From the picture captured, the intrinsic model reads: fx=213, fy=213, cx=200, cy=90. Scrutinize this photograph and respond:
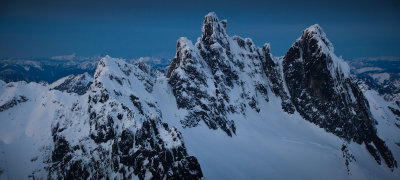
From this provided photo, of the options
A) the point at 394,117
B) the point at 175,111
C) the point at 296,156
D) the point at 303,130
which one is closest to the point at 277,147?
the point at 296,156

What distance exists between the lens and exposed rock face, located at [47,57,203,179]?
179 ft

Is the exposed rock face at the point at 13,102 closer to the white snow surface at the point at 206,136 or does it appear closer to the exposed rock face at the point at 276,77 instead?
the white snow surface at the point at 206,136

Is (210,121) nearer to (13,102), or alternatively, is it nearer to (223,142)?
(223,142)

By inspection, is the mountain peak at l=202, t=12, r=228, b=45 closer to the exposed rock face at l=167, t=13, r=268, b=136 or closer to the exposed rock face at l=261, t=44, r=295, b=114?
the exposed rock face at l=167, t=13, r=268, b=136

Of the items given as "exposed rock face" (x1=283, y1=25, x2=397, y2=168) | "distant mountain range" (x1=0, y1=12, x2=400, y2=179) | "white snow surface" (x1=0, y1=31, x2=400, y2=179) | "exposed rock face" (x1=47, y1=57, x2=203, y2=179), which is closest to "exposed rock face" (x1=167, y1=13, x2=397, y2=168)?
"exposed rock face" (x1=283, y1=25, x2=397, y2=168)

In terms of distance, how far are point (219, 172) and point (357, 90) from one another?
96.0 metres

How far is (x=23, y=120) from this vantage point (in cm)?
7762

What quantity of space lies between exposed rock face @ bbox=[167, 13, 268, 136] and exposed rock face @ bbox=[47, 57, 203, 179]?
28.9 metres

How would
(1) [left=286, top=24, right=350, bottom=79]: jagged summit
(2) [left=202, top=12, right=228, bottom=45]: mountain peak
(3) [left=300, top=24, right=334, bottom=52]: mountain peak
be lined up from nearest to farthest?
(1) [left=286, top=24, right=350, bottom=79]: jagged summit
(3) [left=300, top=24, right=334, bottom=52]: mountain peak
(2) [left=202, top=12, right=228, bottom=45]: mountain peak

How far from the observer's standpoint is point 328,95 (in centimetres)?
11444

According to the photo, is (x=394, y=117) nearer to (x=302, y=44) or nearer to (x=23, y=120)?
(x=302, y=44)

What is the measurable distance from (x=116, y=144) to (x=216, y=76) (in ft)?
221

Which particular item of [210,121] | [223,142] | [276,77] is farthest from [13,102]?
[276,77]

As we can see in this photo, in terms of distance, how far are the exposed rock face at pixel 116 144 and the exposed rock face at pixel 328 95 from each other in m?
89.7
